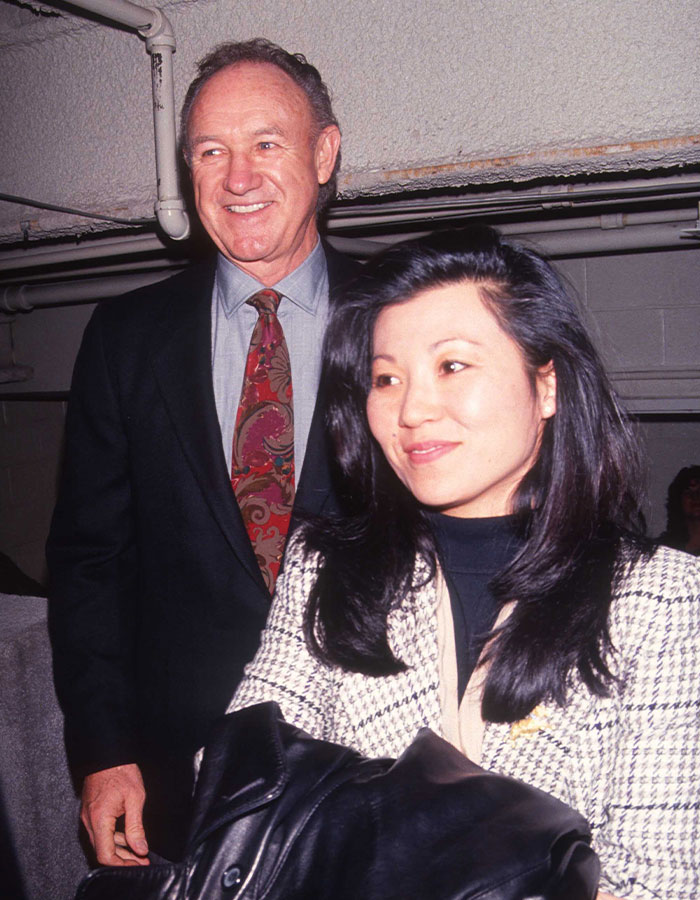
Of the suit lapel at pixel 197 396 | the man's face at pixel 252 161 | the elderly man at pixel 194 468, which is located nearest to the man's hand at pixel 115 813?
the elderly man at pixel 194 468

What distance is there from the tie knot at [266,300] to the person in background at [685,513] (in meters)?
3.30

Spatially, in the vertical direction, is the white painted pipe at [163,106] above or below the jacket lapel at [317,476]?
above

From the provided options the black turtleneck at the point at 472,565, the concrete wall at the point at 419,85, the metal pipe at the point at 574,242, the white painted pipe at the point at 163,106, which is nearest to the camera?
the black turtleneck at the point at 472,565

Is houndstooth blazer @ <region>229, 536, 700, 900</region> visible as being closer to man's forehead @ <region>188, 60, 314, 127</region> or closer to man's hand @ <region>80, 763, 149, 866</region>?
man's hand @ <region>80, 763, 149, 866</region>

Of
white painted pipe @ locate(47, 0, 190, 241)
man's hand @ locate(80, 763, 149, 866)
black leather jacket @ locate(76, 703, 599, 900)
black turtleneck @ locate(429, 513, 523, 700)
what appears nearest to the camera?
black leather jacket @ locate(76, 703, 599, 900)

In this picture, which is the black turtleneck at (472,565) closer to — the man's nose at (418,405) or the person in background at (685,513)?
the man's nose at (418,405)

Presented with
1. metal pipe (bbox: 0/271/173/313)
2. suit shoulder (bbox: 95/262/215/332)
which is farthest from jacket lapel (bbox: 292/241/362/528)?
metal pipe (bbox: 0/271/173/313)

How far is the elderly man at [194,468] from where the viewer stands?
5.16 feet

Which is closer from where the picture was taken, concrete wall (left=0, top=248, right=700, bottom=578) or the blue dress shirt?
the blue dress shirt

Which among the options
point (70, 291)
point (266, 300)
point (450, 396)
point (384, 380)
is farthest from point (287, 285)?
point (70, 291)

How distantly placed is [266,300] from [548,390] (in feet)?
2.28

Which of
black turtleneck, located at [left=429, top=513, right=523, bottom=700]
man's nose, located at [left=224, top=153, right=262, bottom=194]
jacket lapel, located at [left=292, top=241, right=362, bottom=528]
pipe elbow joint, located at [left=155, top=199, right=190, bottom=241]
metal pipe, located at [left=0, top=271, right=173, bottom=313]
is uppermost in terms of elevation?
metal pipe, located at [left=0, top=271, right=173, bottom=313]

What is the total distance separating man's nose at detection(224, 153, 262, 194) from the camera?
1552 millimetres

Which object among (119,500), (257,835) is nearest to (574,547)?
(257,835)
